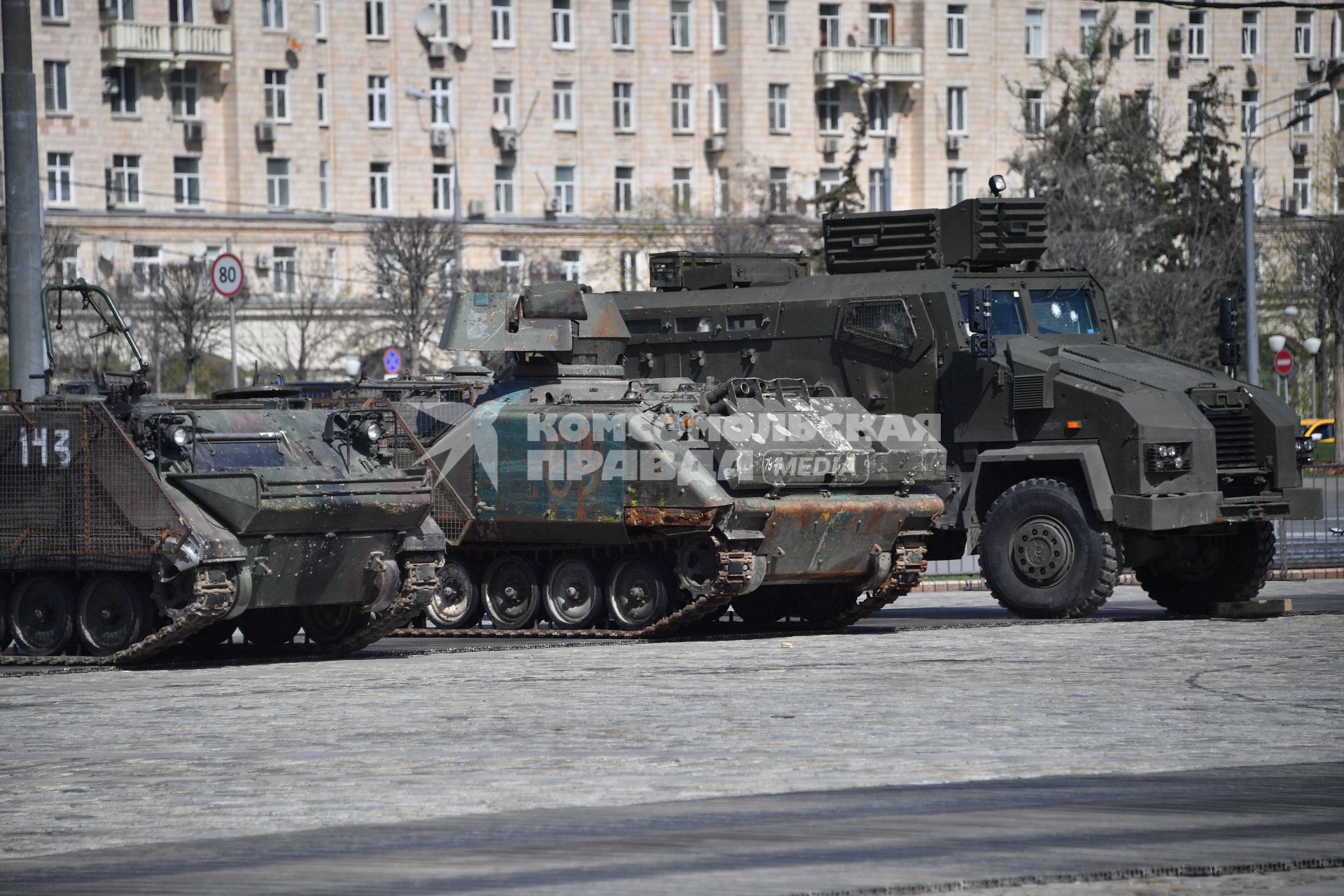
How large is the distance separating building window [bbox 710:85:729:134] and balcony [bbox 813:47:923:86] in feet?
9.52

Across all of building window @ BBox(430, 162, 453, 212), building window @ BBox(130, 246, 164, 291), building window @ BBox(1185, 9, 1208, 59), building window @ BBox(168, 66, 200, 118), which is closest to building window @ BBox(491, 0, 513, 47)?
building window @ BBox(430, 162, 453, 212)

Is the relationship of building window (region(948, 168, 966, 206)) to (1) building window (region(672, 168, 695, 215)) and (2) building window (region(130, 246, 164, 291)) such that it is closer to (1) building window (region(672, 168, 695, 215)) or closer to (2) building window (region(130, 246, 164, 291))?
(1) building window (region(672, 168, 695, 215))

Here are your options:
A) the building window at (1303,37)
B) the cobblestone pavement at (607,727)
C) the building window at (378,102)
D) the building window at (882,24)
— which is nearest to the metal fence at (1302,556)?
the cobblestone pavement at (607,727)

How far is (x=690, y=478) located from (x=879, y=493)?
6.76 ft

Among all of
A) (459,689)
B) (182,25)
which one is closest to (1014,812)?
(459,689)

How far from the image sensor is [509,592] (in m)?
20.7

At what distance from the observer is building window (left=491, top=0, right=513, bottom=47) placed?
66.2 metres

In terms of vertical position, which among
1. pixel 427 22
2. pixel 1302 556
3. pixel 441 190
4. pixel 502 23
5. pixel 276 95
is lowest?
pixel 1302 556

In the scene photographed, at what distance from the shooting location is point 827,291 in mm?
22734

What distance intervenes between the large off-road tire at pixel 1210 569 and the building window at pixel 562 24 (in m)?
47.1

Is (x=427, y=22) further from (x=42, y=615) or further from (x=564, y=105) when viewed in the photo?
(x=42, y=615)

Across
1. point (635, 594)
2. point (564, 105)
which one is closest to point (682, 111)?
point (564, 105)

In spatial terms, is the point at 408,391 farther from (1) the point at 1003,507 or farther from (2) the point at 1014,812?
(2) the point at 1014,812

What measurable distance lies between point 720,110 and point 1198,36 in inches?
634
